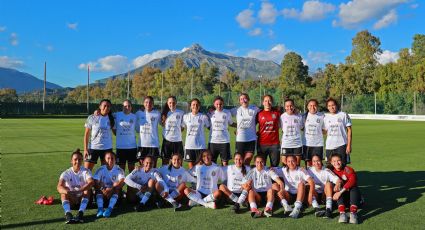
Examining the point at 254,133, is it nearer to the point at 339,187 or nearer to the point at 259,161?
the point at 259,161

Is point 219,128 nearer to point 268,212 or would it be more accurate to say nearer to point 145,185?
point 145,185

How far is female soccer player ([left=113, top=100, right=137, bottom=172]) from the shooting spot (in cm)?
691

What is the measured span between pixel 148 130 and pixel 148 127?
6cm

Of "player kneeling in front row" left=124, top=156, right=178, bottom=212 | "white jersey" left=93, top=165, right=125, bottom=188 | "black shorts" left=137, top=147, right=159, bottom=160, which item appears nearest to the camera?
"player kneeling in front row" left=124, top=156, right=178, bottom=212

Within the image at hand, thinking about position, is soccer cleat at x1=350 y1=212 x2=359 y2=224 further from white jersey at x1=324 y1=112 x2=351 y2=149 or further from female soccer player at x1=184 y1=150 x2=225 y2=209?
female soccer player at x1=184 y1=150 x2=225 y2=209

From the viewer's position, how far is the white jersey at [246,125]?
7109mm

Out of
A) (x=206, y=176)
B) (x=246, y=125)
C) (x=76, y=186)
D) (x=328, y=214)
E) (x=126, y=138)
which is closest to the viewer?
(x=328, y=214)

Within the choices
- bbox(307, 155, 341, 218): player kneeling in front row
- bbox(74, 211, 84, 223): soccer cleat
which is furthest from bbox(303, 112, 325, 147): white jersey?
bbox(74, 211, 84, 223): soccer cleat

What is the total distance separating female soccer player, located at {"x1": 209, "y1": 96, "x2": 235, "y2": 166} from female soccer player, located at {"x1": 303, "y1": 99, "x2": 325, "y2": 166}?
1417 millimetres

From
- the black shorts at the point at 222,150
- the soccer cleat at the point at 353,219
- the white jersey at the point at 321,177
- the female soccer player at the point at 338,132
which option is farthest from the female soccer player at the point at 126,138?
the soccer cleat at the point at 353,219

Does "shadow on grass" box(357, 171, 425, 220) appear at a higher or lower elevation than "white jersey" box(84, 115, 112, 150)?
lower

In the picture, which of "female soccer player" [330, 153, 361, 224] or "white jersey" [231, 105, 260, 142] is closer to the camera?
"female soccer player" [330, 153, 361, 224]

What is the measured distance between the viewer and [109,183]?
6125 millimetres

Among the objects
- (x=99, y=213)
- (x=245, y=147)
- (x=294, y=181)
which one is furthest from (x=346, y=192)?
(x=99, y=213)
